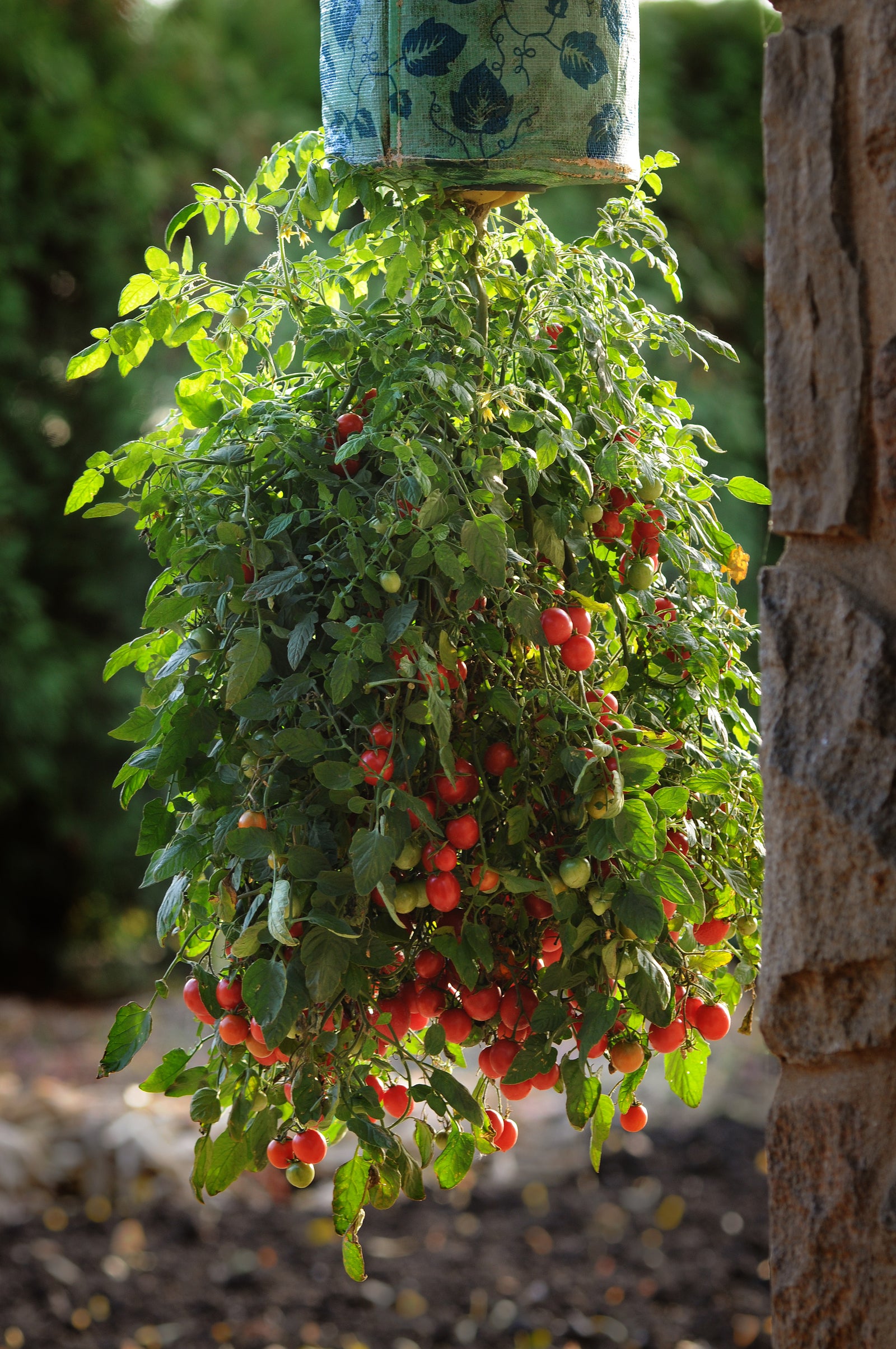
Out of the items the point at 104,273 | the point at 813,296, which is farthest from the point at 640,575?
the point at 104,273

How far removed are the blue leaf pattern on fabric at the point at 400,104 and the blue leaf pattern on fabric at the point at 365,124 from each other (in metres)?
0.02

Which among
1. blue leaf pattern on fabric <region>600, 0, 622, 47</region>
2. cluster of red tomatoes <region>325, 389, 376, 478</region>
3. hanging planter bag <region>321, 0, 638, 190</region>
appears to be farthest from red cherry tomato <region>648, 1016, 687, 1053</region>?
blue leaf pattern on fabric <region>600, 0, 622, 47</region>

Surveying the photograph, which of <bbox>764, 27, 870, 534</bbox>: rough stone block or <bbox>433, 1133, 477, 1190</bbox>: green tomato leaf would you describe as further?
<bbox>433, 1133, 477, 1190</bbox>: green tomato leaf

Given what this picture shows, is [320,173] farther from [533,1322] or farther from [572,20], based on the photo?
[533,1322]

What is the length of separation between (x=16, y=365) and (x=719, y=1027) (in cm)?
302

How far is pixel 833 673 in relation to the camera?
0.75 m

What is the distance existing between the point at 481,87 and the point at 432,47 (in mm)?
47

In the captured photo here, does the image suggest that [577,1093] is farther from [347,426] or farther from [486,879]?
[347,426]

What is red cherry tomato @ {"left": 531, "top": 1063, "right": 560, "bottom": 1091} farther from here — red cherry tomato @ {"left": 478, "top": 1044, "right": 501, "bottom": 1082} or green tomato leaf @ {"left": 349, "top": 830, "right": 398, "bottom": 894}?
green tomato leaf @ {"left": 349, "top": 830, "right": 398, "bottom": 894}

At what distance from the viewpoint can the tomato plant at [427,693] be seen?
2.93 ft

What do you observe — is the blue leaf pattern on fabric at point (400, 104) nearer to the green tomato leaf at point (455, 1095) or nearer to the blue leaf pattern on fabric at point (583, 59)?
the blue leaf pattern on fabric at point (583, 59)

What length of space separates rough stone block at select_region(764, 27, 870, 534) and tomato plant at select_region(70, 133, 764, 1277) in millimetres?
191

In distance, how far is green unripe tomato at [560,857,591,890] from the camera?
90 centimetres

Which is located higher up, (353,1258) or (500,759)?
(500,759)
